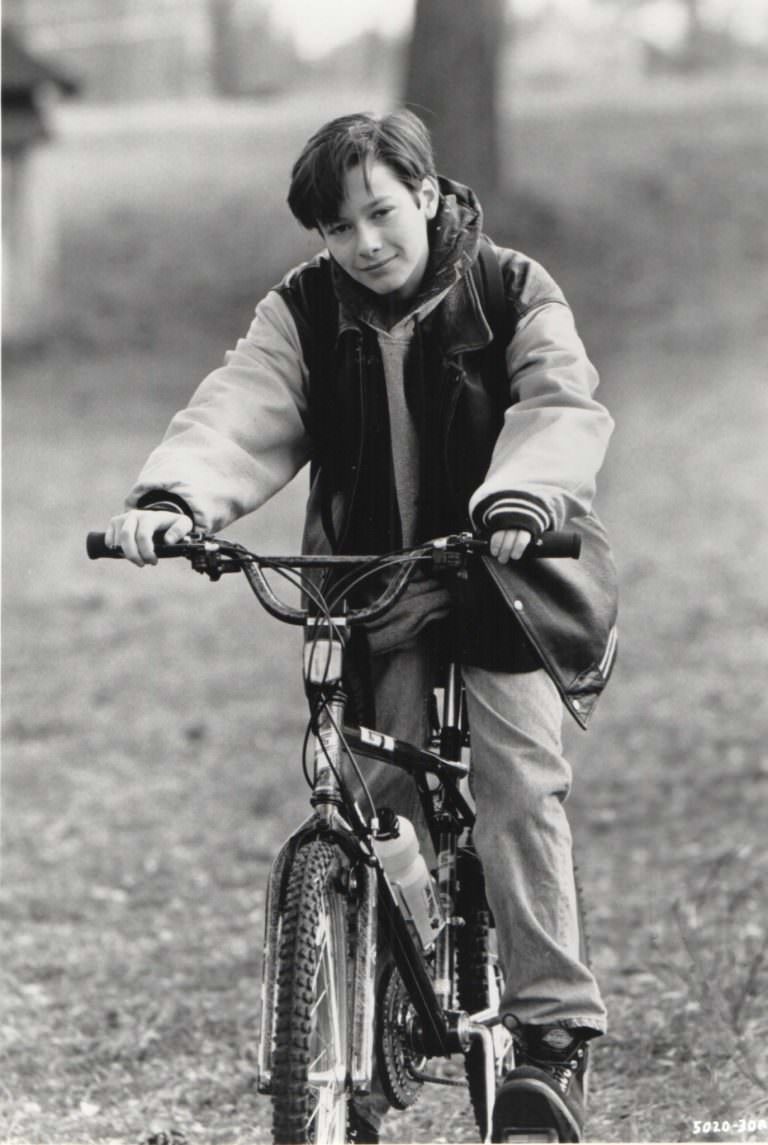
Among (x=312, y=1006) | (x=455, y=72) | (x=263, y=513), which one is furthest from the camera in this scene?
(x=455, y=72)

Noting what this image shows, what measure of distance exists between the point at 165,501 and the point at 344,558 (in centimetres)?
39

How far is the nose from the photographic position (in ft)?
10.4

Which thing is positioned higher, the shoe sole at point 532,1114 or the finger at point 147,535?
the finger at point 147,535

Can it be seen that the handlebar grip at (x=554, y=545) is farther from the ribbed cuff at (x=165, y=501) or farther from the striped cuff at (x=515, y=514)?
the ribbed cuff at (x=165, y=501)

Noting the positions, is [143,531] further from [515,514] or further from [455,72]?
[455,72]

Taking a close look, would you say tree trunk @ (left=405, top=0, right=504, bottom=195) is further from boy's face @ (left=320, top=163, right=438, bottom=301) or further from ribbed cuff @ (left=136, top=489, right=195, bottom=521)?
ribbed cuff @ (left=136, top=489, right=195, bottom=521)

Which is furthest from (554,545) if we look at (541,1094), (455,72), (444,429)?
(455,72)

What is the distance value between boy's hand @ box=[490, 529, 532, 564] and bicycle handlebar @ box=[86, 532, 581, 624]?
3 centimetres

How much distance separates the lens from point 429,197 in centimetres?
334

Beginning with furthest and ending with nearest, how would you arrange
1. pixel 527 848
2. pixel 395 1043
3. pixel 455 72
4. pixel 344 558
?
1. pixel 455 72
2. pixel 395 1043
3. pixel 527 848
4. pixel 344 558

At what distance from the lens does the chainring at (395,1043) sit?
131 inches

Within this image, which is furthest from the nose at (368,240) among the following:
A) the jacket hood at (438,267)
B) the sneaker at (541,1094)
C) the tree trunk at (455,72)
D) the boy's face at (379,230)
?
the tree trunk at (455,72)

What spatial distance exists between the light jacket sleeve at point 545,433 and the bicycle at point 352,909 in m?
0.08

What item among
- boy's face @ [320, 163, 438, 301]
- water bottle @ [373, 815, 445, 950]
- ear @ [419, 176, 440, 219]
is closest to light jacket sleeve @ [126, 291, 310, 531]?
boy's face @ [320, 163, 438, 301]
